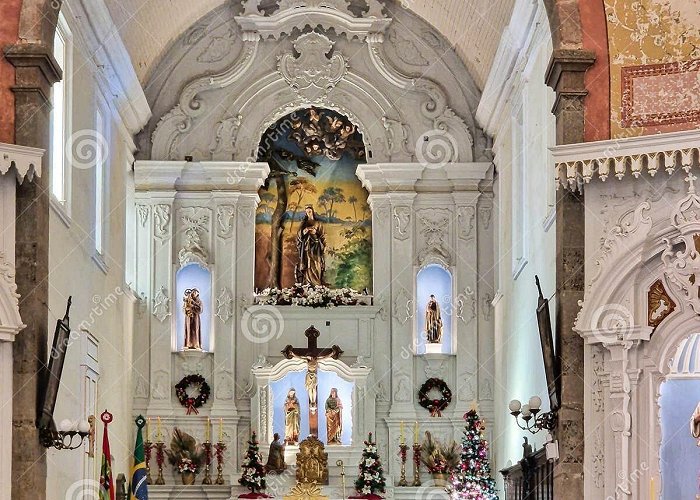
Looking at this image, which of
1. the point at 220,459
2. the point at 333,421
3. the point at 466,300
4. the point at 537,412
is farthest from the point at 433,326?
the point at 537,412

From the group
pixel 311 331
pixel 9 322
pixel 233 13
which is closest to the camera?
pixel 9 322

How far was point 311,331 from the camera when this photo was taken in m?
29.9

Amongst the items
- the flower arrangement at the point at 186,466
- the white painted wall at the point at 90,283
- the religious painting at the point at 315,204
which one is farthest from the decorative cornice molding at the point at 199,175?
the flower arrangement at the point at 186,466

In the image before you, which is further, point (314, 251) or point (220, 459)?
point (314, 251)

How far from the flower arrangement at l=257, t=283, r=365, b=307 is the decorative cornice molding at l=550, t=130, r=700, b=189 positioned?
13837mm

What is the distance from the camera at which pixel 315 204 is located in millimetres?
32094

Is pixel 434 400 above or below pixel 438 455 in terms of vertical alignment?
above

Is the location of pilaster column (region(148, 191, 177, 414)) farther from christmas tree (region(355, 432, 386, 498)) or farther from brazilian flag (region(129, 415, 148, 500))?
brazilian flag (region(129, 415, 148, 500))

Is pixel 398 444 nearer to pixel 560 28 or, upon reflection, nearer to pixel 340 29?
pixel 340 29

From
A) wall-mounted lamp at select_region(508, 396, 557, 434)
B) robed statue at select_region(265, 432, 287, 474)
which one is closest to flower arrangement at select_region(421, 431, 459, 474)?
robed statue at select_region(265, 432, 287, 474)

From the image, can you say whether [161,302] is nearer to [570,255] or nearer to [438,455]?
[438,455]

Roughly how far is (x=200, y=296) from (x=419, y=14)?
7.70 metres

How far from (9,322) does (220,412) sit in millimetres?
13656

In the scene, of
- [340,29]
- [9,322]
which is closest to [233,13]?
Answer: [340,29]
